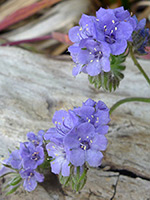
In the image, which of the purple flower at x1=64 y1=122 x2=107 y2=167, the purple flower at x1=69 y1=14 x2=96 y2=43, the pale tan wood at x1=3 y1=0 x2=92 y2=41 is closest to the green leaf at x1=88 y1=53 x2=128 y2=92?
the purple flower at x1=69 y1=14 x2=96 y2=43

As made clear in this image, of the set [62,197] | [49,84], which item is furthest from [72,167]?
[49,84]

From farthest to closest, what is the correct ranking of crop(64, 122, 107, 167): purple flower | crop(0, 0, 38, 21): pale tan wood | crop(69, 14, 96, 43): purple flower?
1. crop(0, 0, 38, 21): pale tan wood
2. crop(69, 14, 96, 43): purple flower
3. crop(64, 122, 107, 167): purple flower

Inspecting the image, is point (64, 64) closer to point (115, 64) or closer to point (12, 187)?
point (115, 64)

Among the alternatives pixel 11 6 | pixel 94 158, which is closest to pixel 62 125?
pixel 94 158

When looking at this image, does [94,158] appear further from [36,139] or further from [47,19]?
[47,19]

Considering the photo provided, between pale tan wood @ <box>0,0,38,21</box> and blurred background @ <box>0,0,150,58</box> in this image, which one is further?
pale tan wood @ <box>0,0,38,21</box>

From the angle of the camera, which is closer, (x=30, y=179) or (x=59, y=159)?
(x=59, y=159)

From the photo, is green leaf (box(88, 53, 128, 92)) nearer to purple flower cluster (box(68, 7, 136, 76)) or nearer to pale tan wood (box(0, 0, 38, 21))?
purple flower cluster (box(68, 7, 136, 76))
